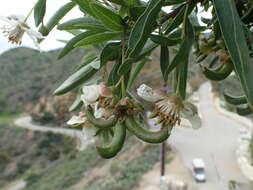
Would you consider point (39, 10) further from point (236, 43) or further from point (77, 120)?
point (236, 43)

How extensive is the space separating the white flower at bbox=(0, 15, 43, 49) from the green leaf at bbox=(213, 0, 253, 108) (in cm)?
35

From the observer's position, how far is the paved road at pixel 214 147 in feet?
23.3

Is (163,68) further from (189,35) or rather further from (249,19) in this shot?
(249,19)

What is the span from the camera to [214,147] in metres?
9.28

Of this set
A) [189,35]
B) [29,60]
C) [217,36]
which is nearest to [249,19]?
[217,36]

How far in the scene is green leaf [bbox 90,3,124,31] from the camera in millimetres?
532

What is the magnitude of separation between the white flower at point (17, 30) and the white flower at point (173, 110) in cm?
26

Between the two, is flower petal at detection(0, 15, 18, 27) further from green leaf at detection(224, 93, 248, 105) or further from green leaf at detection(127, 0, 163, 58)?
green leaf at detection(224, 93, 248, 105)

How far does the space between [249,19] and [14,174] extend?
18073mm

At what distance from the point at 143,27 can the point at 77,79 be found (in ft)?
0.65

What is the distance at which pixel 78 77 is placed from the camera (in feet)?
2.07

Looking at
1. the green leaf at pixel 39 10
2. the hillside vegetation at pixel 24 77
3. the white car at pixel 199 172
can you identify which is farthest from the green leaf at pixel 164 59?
the hillside vegetation at pixel 24 77

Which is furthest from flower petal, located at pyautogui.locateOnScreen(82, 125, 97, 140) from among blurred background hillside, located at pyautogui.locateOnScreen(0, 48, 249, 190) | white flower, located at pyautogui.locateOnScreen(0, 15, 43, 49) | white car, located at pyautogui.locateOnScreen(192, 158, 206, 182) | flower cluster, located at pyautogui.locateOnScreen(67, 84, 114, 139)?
white car, located at pyautogui.locateOnScreen(192, 158, 206, 182)

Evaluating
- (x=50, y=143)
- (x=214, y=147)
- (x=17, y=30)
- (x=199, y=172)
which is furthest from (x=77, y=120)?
(x=50, y=143)
